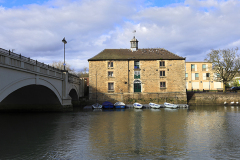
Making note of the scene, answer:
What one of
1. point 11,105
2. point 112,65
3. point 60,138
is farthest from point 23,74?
point 112,65

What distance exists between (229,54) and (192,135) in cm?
4548

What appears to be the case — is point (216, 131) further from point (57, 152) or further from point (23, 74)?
point (23, 74)

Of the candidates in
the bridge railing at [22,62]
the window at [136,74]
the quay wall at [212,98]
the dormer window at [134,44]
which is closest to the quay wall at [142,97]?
the quay wall at [212,98]

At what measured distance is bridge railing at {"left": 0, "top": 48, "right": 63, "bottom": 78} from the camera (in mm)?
17906

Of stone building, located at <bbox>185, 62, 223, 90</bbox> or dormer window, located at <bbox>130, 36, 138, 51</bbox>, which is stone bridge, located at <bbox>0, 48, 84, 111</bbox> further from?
stone building, located at <bbox>185, 62, 223, 90</bbox>

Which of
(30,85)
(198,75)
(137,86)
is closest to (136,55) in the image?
(137,86)

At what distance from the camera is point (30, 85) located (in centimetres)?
2569

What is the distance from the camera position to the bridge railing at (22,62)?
17.9 meters

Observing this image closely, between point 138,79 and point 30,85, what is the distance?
30355mm

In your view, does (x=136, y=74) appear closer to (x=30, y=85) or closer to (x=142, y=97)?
(x=142, y=97)

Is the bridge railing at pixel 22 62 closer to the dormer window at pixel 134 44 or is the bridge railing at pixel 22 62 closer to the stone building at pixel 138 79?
the stone building at pixel 138 79

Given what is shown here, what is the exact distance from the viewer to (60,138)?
17.3 metres

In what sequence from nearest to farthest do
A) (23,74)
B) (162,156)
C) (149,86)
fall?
(162,156), (23,74), (149,86)

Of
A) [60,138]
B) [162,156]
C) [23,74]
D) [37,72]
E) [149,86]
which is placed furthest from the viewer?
[149,86]
